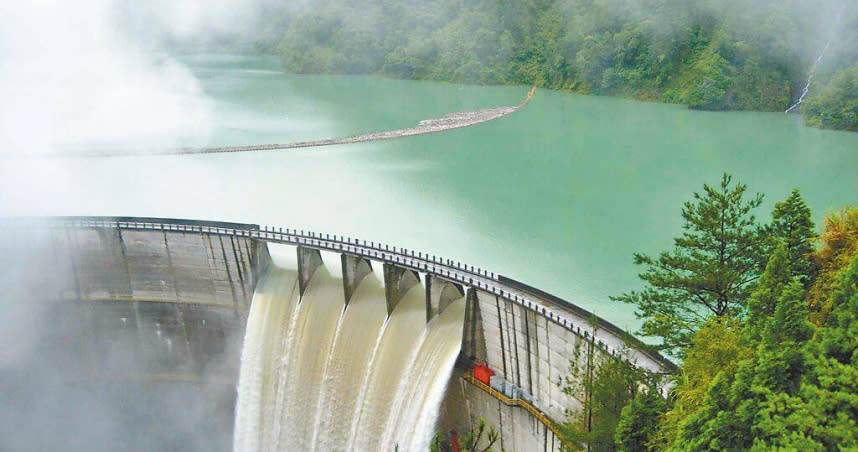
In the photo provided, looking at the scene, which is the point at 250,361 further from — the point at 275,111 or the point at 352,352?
the point at 275,111

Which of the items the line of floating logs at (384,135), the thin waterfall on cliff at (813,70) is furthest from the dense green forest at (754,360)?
the thin waterfall on cliff at (813,70)

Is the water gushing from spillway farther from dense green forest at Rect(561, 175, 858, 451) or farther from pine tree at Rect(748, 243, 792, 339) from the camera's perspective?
pine tree at Rect(748, 243, 792, 339)

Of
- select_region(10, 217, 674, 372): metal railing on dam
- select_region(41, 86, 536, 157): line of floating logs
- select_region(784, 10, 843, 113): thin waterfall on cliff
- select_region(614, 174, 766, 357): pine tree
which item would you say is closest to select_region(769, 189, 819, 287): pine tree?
select_region(614, 174, 766, 357): pine tree

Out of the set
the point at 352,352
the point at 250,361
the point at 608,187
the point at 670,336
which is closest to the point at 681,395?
the point at 670,336

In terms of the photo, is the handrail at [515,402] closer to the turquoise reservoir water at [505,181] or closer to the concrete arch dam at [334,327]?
the concrete arch dam at [334,327]

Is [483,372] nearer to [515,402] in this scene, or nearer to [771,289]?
[515,402]
